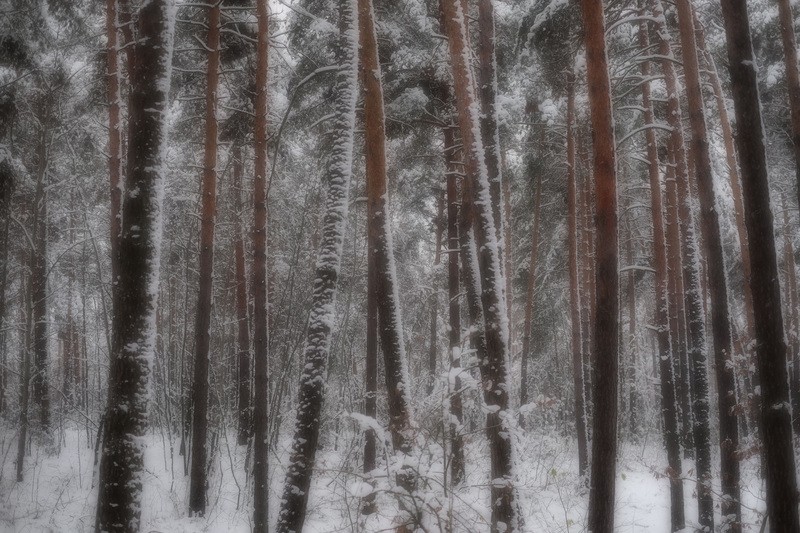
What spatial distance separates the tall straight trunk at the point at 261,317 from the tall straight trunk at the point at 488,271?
11.2 feet

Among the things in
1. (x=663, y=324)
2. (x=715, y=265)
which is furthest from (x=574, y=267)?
(x=715, y=265)

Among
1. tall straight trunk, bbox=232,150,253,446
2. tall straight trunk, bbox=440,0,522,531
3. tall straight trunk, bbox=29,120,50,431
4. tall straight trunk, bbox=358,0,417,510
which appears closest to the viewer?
tall straight trunk, bbox=440,0,522,531

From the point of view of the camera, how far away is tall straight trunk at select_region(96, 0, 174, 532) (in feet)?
14.6

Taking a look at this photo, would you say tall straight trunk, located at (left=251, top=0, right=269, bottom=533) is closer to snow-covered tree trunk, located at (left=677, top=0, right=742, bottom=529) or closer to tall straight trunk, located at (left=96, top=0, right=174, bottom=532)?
tall straight trunk, located at (left=96, top=0, right=174, bottom=532)

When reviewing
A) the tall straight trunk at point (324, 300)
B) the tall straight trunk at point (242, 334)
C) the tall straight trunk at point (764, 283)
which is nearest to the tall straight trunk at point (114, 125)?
the tall straight trunk at point (242, 334)

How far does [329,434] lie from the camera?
18.4 m

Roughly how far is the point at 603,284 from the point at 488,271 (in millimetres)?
1594

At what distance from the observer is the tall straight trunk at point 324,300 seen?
630 centimetres

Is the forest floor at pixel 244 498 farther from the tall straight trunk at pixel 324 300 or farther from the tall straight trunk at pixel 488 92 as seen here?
the tall straight trunk at pixel 488 92

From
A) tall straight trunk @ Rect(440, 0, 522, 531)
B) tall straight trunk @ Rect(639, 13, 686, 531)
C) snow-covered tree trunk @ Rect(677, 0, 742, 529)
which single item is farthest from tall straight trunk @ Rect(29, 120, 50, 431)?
tall straight trunk @ Rect(639, 13, 686, 531)

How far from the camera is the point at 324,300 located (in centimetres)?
682

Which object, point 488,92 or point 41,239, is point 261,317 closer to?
point 488,92

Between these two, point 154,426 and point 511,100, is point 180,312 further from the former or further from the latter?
point 511,100

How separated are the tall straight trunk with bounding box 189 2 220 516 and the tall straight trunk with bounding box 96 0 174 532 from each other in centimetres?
424
